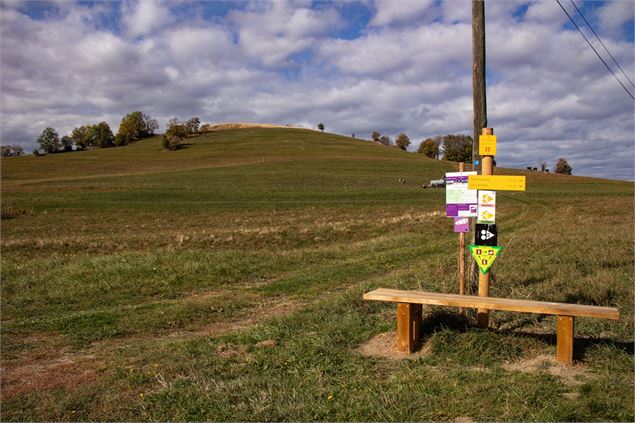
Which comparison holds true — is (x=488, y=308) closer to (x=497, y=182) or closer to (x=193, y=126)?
(x=497, y=182)

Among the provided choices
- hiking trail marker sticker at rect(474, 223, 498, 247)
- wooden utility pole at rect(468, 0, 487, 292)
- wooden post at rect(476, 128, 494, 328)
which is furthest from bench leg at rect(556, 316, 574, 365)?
wooden utility pole at rect(468, 0, 487, 292)

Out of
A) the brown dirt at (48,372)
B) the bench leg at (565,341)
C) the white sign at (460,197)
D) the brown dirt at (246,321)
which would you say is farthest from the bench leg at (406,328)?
the brown dirt at (48,372)

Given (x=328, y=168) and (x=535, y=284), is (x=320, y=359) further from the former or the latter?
(x=328, y=168)

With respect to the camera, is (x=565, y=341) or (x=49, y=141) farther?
(x=49, y=141)

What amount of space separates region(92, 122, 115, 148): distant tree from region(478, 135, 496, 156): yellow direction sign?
125263 mm

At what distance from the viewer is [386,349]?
6.50m

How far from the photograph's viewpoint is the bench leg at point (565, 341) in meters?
5.62

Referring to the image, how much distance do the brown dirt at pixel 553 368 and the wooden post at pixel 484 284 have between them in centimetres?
88

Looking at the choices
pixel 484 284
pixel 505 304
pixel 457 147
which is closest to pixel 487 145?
pixel 484 284

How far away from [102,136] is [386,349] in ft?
414

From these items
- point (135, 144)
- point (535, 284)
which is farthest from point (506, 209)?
point (135, 144)

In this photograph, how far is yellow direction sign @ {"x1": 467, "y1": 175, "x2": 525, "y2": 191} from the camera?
22.8 ft

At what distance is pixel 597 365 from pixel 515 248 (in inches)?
323

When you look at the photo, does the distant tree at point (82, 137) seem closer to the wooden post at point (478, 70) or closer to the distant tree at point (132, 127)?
the distant tree at point (132, 127)
